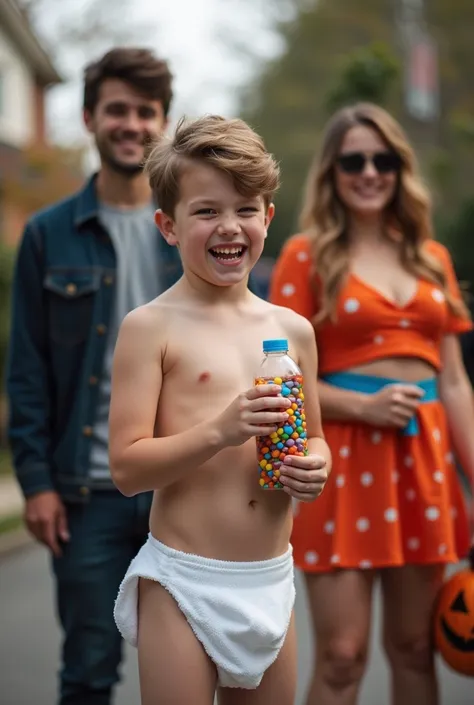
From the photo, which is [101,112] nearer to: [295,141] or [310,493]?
[310,493]

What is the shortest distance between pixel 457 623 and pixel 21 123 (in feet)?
87.0

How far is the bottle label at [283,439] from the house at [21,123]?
19.0 m

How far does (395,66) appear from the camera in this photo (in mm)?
Answer: 6320

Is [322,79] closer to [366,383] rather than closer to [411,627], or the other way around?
[366,383]

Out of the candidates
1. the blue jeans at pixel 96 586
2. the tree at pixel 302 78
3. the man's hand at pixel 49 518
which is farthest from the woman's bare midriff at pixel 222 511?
the tree at pixel 302 78

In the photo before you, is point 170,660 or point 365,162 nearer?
point 170,660

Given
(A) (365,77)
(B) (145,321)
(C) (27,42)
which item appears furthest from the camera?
(C) (27,42)

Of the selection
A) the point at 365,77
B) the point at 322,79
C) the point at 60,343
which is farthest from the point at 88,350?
the point at 322,79

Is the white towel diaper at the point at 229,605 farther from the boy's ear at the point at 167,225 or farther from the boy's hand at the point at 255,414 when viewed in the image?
the boy's ear at the point at 167,225

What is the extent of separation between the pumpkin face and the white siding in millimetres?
24342

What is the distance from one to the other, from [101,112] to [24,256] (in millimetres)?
575

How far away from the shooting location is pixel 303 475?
2.70 meters

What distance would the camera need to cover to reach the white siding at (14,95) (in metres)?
27.9

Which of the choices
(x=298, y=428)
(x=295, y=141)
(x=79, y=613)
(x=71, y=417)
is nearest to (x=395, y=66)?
(x=71, y=417)
